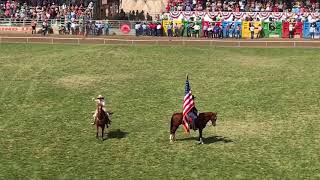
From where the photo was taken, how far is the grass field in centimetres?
1700

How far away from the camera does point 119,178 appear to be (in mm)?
16016

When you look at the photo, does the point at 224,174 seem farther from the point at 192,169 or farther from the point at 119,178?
the point at 119,178

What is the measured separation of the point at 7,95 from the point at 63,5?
1329 inches

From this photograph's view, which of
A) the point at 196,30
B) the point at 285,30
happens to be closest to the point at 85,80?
the point at 196,30

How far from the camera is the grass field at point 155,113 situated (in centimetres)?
1700

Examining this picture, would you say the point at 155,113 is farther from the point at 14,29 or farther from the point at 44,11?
the point at 44,11

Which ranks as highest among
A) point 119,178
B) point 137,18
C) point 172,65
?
point 137,18

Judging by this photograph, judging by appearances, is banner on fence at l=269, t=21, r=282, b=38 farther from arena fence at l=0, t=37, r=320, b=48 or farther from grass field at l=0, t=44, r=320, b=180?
grass field at l=0, t=44, r=320, b=180

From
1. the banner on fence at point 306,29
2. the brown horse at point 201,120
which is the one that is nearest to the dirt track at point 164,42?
the banner on fence at point 306,29

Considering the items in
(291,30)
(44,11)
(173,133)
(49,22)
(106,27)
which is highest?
(44,11)

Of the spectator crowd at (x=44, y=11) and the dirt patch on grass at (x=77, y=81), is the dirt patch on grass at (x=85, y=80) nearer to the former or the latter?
the dirt patch on grass at (x=77, y=81)

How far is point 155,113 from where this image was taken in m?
23.5

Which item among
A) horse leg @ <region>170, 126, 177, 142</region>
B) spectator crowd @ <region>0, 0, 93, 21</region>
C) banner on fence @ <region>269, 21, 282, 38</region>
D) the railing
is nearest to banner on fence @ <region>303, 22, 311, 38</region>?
banner on fence @ <region>269, 21, 282, 38</region>

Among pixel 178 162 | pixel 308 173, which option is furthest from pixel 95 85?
pixel 308 173
